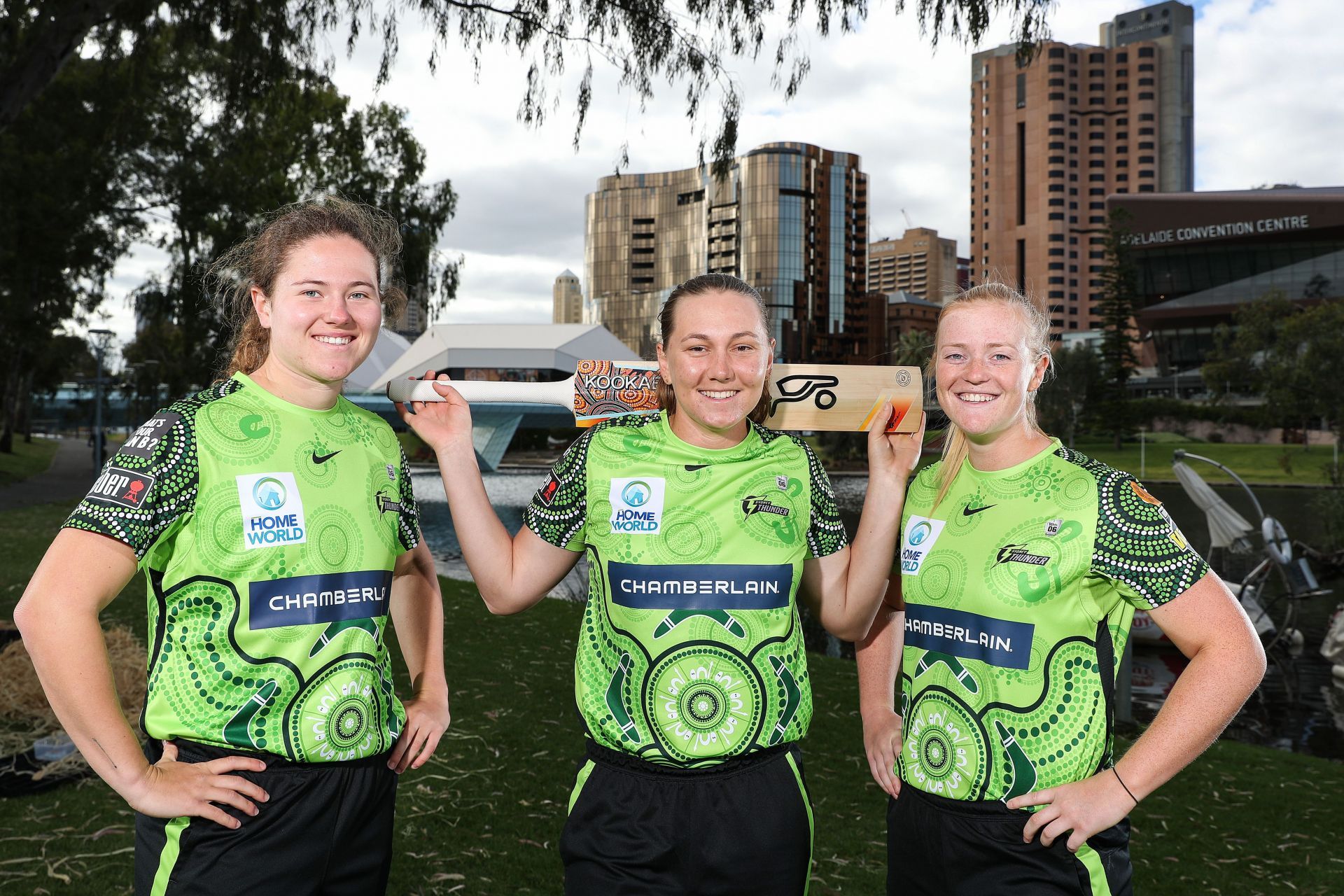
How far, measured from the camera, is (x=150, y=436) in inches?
73.2

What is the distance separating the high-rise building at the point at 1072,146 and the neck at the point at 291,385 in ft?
385

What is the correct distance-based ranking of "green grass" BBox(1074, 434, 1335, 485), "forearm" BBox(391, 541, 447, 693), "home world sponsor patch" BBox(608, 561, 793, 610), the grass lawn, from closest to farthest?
"home world sponsor patch" BBox(608, 561, 793, 610) < "forearm" BBox(391, 541, 447, 693) < the grass lawn < "green grass" BBox(1074, 434, 1335, 485)

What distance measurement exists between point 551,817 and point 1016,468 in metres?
3.40

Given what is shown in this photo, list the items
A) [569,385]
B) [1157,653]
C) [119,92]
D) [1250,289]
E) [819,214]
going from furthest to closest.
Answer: [819,214], [1250,289], [1157,653], [119,92], [569,385]

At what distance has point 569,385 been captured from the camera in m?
2.71

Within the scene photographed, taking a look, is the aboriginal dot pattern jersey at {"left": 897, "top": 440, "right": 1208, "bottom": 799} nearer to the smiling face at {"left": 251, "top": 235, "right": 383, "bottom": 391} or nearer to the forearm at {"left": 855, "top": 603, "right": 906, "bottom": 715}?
the forearm at {"left": 855, "top": 603, "right": 906, "bottom": 715}

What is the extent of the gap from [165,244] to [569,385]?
17735mm

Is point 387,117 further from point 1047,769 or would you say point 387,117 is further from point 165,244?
point 1047,769

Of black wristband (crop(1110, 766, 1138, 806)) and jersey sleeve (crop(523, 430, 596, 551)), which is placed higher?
jersey sleeve (crop(523, 430, 596, 551))

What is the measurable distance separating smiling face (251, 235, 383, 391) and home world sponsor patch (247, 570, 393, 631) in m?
0.41

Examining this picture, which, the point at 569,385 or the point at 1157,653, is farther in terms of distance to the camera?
the point at 1157,653

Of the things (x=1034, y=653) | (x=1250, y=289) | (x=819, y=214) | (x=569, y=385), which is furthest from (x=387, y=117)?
(x=819, y=214)

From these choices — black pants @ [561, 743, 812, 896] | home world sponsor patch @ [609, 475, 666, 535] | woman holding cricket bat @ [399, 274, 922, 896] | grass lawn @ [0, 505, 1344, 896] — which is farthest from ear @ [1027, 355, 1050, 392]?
grass lawn @ [0, 505, 1344, 896]

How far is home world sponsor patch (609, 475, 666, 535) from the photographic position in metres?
2.21
